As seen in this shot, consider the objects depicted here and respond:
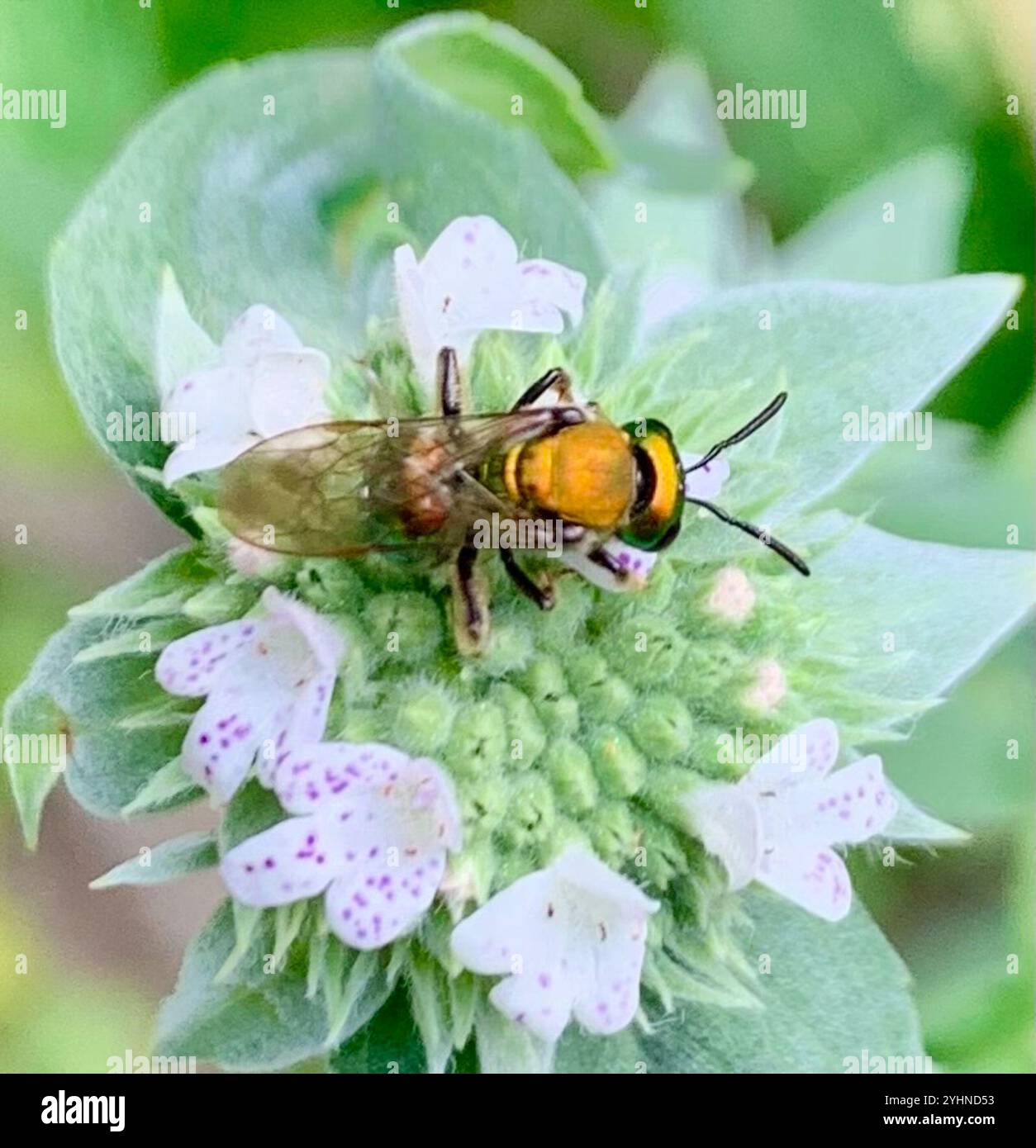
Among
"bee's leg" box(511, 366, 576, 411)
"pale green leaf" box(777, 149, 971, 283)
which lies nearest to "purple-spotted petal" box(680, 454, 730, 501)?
"bee's leg" box(511, 366, 576, 411)

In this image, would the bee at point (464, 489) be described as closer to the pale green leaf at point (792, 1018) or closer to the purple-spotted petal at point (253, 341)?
the purple-spotted petal at point (253, 341)

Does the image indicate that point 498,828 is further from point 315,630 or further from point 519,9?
point 519,9

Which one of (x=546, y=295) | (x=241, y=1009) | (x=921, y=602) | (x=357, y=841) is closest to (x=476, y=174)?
(x=546, y=295)

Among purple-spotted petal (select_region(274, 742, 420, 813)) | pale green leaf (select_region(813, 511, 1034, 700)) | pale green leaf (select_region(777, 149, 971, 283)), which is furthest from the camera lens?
pale green leaf (select_region(777, 149, 971, 283))

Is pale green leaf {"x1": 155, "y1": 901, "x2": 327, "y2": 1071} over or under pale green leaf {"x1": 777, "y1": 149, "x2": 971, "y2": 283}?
under

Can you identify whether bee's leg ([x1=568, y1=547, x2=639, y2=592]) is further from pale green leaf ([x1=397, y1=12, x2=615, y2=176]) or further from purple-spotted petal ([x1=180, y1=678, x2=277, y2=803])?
pale green leaf ([x1=397, y1=12, x2=615, y2=176])

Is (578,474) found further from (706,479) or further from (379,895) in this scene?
(379,895)
